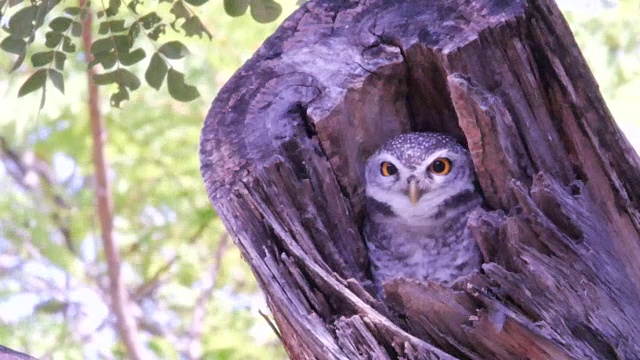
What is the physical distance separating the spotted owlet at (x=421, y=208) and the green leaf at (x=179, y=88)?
526 millimetres

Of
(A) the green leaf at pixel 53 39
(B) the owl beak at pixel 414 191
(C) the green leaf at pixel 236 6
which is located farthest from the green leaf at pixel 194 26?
(B) the owl beak at pixel 414 191

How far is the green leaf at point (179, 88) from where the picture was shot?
7.50ft

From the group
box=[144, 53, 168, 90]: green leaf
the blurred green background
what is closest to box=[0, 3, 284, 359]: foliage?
the blurred green background

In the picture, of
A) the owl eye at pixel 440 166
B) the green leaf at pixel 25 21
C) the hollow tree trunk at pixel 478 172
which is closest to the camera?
the hollow tree trunk at pixel 478 172

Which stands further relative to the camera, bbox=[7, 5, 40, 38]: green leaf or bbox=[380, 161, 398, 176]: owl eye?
bbox=[380, 161, 398, 176]: owl eye

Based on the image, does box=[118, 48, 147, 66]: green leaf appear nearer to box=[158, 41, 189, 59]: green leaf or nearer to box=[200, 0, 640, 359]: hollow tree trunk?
box=[158, 41, 189, 59]: green leaf

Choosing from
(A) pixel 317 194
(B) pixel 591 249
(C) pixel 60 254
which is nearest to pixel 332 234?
(A) pixel 317 194

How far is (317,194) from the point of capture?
6.63 feet

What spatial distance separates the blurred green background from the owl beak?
1.67m

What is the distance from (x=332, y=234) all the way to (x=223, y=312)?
354cm

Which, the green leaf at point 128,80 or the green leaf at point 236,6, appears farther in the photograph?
the green leaf at point 128,80

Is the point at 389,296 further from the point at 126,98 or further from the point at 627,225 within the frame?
the point at 126,98

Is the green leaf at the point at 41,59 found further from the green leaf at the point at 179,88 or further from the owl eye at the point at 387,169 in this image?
the owl eye at the point at 387,169

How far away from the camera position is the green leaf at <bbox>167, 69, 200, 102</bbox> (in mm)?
2287
